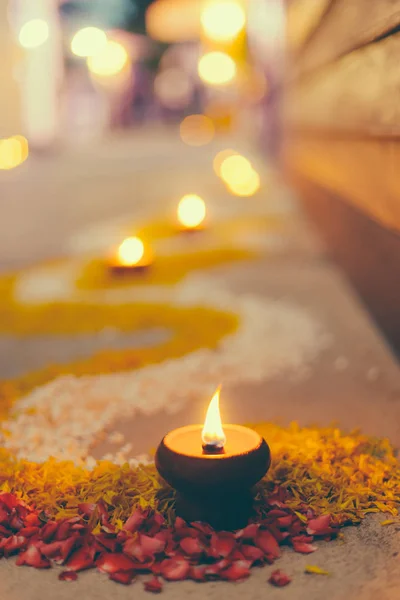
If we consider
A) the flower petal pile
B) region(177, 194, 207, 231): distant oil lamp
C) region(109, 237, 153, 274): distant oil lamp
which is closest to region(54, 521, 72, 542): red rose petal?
the flower petal pile

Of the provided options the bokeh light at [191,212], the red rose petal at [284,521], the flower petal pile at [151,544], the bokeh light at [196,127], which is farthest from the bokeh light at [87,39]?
the bokeh light at [196,127]

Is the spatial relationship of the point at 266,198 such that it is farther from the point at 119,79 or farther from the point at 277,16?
the point at 119,79

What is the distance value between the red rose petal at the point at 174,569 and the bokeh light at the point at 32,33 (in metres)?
13.5

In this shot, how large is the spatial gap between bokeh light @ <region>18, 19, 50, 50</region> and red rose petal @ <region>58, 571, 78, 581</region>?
44.3ft

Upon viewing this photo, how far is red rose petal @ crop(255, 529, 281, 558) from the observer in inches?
64.4

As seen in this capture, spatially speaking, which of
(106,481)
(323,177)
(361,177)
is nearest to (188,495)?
(106,481)

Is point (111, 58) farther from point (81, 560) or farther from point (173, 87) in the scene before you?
point (81, 560)

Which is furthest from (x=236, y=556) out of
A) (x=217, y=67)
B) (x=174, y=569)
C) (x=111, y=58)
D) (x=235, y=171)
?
(x=111, y=58)

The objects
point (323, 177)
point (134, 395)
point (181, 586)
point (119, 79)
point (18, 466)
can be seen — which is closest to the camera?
point (181, 586)

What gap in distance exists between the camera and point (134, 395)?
2713mm

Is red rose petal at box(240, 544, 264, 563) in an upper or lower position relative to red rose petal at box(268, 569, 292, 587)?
upper

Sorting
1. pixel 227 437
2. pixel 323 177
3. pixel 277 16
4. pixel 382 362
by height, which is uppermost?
pixel 277 16

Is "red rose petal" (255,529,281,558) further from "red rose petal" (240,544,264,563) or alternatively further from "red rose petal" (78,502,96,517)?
"red rose petal" (78,502,96,517)

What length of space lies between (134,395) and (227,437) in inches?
36.3
